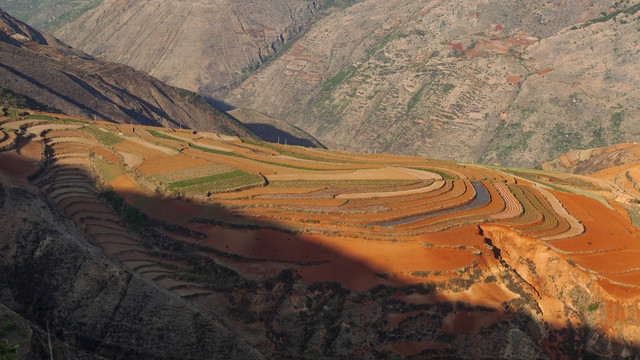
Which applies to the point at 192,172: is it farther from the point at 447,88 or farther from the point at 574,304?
the point at 447,88

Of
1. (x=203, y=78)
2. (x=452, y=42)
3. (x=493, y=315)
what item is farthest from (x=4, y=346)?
(x=203, y=78)

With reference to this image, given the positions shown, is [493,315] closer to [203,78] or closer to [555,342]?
[555,342]

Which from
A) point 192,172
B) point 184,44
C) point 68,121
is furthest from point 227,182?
point 184,44

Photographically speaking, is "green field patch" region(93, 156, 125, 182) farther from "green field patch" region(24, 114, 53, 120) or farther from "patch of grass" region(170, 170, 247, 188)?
"green field patch" region(24, 114, 53, 120)

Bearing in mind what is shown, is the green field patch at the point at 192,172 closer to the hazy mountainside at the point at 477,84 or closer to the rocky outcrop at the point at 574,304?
the rocky outcrop at the point at 574,304

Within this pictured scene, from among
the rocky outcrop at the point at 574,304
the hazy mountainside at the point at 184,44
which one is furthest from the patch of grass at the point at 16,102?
the hazy mountainside at the point at 184,44
